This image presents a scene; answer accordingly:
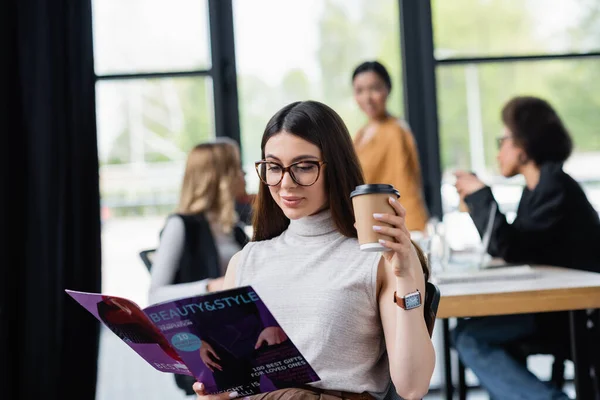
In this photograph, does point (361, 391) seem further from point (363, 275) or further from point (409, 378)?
point (363, 275)

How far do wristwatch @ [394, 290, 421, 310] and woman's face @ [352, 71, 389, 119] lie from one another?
2516 millimetres

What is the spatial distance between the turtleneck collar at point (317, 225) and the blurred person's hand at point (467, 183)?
48.9 inches

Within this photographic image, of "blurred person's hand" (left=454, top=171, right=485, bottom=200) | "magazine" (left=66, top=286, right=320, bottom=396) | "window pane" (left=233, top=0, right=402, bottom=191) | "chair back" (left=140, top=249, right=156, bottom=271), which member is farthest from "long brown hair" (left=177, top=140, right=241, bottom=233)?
"magazine" (left=66, top=286, right=320, bottom=396)

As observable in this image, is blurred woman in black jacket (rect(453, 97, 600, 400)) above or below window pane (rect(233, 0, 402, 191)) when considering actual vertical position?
below

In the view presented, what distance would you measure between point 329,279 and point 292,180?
7.8 inches

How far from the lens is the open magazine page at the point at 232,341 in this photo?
1158 millimetres

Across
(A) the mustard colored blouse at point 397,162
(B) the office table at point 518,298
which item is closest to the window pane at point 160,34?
(A) the mustard colored blouse at point 397,162

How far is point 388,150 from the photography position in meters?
3.79

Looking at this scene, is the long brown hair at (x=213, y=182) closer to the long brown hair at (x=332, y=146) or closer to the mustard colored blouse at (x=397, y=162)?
the mustard colored blouse at (x=397, y=162)

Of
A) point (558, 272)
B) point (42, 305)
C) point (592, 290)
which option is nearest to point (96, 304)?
point (592, 290)

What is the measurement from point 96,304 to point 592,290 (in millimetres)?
1346

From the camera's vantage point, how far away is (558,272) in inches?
93.0

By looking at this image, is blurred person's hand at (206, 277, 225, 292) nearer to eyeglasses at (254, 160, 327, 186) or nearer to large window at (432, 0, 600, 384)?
A: eyeglasses at (254, 160, 327, 186)

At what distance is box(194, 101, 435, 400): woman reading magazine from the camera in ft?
4.40
